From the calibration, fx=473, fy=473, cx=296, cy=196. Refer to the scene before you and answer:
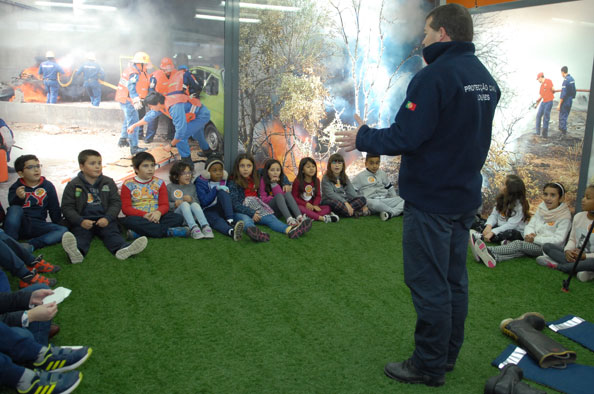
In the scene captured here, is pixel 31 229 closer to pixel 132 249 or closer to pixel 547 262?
pixel 132 249

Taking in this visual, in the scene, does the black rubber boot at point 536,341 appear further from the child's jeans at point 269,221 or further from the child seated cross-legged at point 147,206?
the child seated cross-legged at point 147,206

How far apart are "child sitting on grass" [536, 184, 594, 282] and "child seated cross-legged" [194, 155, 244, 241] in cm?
284

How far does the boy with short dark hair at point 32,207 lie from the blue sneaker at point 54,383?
2119mm

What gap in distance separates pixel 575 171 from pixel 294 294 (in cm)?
347

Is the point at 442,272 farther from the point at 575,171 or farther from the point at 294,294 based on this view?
the point at 575,171

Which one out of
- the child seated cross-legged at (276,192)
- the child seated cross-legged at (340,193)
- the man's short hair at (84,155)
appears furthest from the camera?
the child seated cross-legged at (340,193)

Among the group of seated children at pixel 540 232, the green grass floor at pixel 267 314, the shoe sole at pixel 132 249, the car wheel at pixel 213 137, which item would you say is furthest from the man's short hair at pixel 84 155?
the group of seated children at pixel 540 232

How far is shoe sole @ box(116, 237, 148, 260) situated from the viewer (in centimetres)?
379

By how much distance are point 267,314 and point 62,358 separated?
1.17 m

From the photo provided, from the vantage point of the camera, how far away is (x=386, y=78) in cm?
617

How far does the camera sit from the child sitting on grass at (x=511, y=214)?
4.59m

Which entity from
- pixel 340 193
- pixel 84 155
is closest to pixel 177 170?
pixel 84 155

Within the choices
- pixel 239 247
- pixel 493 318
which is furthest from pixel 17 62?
pixel 493 318

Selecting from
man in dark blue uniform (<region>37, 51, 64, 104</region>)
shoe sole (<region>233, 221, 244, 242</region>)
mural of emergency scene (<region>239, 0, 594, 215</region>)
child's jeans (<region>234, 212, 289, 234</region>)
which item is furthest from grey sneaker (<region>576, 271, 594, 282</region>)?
man in dark blue uniform (<region>37, 51, 64, 104</region>)
